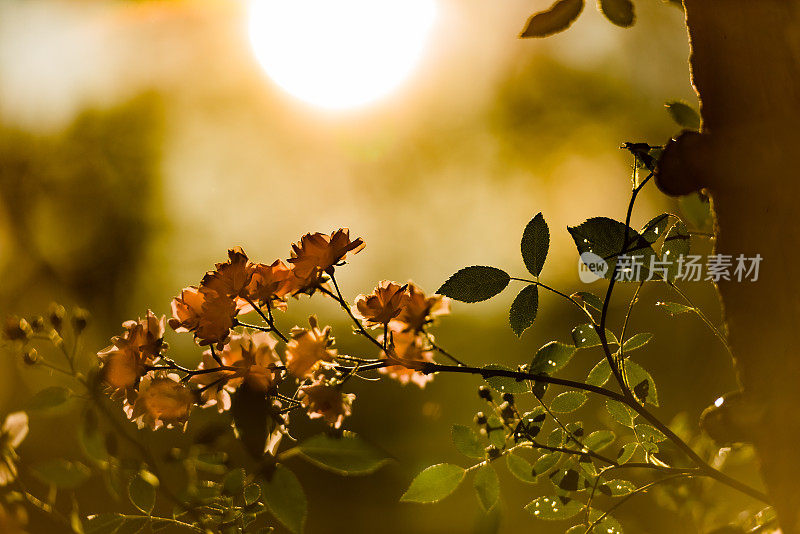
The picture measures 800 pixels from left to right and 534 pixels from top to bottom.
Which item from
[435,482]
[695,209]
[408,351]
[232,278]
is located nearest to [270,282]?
[232,278]

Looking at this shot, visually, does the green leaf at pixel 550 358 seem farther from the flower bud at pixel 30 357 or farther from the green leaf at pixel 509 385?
the flower bud at pixel 30 357

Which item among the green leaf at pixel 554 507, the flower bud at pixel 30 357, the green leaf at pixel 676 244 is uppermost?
the green leaf at pixel 676 244

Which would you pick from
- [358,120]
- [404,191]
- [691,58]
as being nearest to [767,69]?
[691,58]

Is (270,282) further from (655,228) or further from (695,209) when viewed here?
(695,209)

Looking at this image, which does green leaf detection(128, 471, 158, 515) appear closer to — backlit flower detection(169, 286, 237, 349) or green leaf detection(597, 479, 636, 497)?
backlit flower detection(169, 286, 237, 349)

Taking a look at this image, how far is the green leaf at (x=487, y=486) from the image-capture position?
55 centimetres

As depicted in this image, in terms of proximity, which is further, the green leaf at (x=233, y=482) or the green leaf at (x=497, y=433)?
the green leaf at (x=497, y=433)

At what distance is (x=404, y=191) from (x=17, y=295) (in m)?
2.14

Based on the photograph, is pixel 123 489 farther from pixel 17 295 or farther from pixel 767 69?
pixel 17 295

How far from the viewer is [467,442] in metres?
0.59

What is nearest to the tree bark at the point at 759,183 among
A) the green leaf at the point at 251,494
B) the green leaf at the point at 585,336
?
the green leaf at the point at 585,336

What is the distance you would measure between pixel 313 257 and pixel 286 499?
202 mm

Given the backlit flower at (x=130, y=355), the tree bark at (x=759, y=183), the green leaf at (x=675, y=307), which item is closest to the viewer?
the tree bark at (x=759, y=183)

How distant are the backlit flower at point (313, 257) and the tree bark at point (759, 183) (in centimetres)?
27
